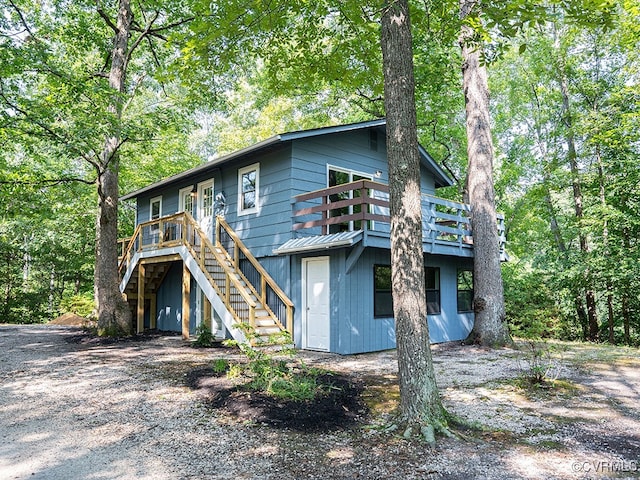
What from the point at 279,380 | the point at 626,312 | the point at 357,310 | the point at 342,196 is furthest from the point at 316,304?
the point at 626,312

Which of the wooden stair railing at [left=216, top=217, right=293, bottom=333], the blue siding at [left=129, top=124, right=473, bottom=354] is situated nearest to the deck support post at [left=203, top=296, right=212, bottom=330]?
the blue siding at [left=129, top=124, right=473, bottom=354]

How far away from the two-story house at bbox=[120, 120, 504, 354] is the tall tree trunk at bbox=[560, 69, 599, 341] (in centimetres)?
443

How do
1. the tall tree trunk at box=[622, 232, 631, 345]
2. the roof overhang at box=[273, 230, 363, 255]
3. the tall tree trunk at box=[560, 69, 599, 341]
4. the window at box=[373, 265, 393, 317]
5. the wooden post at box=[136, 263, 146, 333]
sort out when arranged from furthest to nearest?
1. the tall tree trunk at box=[560, 69, 599, 341]
2. the tall tree trunk at box=[622, 232, 631, 345]
3. the wooden post at box=[136, 263, 146, 333]
4. the window at box=[373, 265, 393, 317]
5. the roof overhang at box=[273, 230, 363, 255]

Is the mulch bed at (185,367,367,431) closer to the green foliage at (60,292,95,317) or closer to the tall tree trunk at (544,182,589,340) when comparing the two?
the tall tree trunk at (544,182,589,340)

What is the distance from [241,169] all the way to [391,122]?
817cm

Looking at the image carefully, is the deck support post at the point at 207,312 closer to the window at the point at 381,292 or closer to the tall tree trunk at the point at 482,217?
the window at the point at 381,292

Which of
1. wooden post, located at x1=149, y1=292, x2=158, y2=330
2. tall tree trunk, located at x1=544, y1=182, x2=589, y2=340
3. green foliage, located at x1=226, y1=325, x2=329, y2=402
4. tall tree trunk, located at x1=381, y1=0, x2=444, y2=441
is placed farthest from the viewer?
wooden post, located at x1=149, y1=292, x2=158, y2=330

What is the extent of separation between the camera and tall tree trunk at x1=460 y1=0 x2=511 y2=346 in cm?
1046

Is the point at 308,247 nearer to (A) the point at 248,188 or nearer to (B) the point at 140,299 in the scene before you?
(A) the point at 248,188

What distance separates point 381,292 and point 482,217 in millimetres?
3113

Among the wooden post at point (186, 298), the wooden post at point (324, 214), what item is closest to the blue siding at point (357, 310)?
the wooden post at point (324, 214)

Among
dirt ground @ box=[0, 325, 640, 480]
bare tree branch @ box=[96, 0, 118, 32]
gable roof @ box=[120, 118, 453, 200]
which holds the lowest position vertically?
dirt ground @ box=[0, 325, 640, 480]

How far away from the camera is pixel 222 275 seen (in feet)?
38.8

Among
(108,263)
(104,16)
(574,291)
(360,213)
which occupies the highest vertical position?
(104,16)
